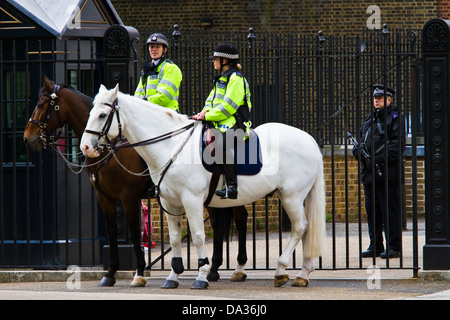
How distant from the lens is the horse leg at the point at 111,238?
31.1 feet

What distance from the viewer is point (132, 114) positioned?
8.88 metres

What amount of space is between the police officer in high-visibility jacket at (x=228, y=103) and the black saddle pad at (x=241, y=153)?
10 centimetres

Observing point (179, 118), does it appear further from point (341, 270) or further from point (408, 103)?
point (408, 103)

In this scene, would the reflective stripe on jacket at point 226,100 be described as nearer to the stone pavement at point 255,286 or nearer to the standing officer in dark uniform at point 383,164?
the stone pavement at point 255,286

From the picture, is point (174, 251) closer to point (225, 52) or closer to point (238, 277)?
point (238, 277)

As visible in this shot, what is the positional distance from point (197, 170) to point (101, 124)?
1.02 metres

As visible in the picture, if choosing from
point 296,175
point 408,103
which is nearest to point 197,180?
point 296,175

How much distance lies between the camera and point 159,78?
9.55m

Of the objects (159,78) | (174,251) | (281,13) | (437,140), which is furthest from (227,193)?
(281,13)

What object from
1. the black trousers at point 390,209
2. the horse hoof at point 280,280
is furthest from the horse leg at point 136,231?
the black trousers at point 390,209

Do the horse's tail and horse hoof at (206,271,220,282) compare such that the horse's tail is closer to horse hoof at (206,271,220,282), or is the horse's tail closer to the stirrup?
the stirrup

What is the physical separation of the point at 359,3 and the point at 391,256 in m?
12.2

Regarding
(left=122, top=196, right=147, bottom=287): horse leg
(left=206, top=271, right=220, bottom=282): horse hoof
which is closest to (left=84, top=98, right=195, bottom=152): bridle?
(left=122, top=196, right=147, bottom=287): horse leg
